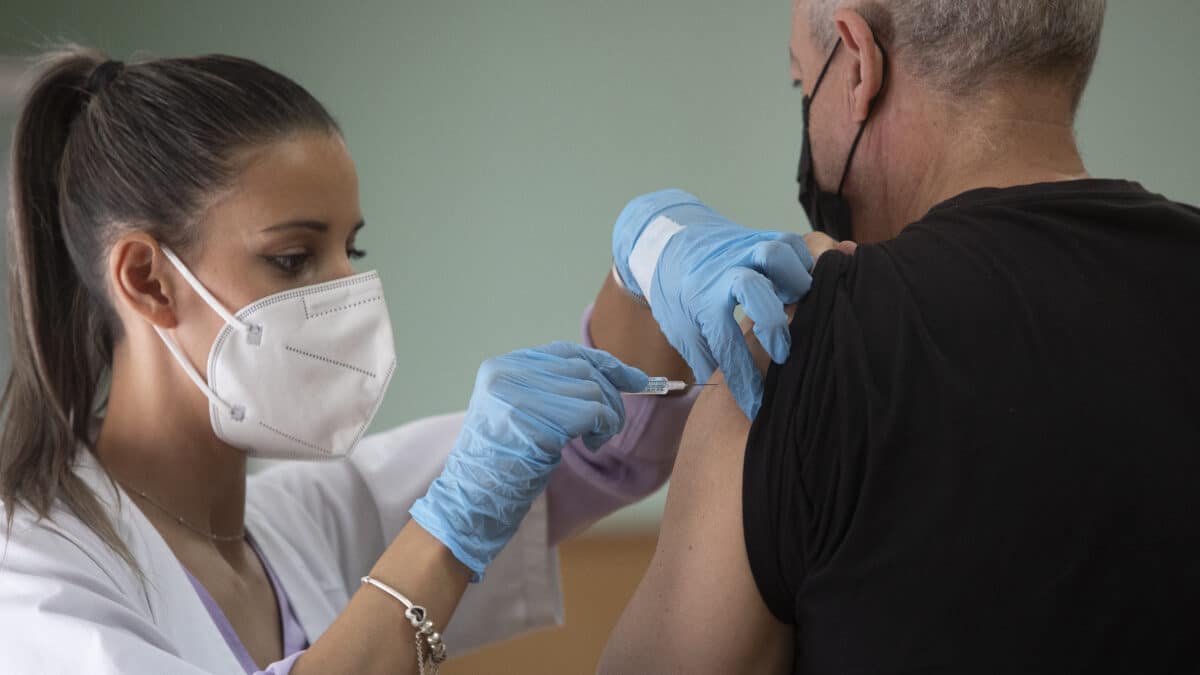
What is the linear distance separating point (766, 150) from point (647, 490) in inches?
70.3

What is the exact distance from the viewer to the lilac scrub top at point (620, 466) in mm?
1667

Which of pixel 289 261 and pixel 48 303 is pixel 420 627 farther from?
pixel 48 303

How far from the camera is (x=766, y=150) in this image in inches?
130

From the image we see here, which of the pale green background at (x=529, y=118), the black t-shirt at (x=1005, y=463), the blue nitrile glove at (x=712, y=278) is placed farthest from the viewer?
the pale green background at (x=529, y=118)

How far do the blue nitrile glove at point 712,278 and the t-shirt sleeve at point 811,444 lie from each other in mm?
34

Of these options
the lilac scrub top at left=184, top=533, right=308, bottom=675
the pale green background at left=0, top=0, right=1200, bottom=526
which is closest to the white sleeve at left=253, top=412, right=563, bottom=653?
the lilac scrub top at left=184, top=533, right=308, bottom=675

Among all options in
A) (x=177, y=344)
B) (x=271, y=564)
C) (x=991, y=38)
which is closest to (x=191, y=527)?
(x=271, y=564)

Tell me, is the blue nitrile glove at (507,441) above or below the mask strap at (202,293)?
below

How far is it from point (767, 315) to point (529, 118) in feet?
8.10

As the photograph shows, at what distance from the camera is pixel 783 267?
1.05 meters

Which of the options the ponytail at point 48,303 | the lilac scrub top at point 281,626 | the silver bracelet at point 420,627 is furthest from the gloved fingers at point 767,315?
the ponytail at point 48,303

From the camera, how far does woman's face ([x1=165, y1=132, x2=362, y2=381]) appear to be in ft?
4.60

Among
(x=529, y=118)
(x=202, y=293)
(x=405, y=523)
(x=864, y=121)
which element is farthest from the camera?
(x=529, y=118)

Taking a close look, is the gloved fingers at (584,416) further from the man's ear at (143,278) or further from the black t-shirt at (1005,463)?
the man's ear at (143,278)
